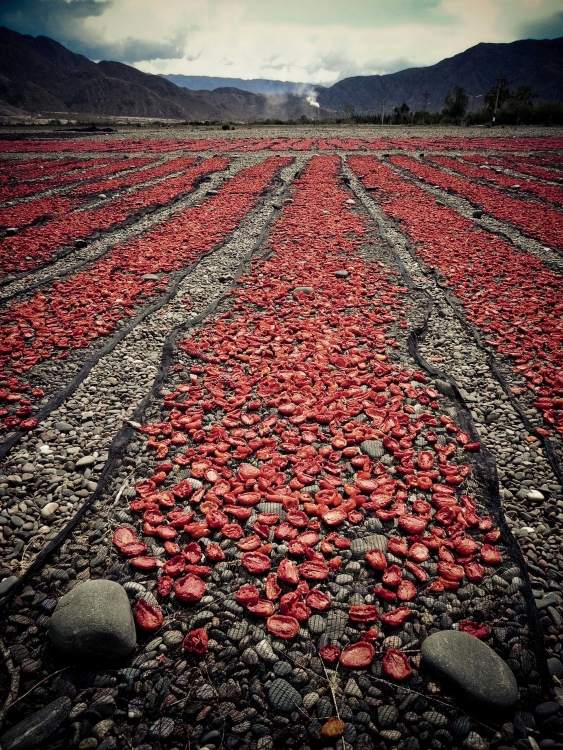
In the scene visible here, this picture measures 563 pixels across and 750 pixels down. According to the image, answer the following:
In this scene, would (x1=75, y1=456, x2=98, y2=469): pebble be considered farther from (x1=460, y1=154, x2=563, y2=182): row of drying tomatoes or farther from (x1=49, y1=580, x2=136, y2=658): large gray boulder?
(x1=460, y1=154, x2=563, y2=182): row of drying tomatoes

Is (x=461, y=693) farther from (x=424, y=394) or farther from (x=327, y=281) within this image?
(x=327, y=281)

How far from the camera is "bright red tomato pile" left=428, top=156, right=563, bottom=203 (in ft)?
52.8

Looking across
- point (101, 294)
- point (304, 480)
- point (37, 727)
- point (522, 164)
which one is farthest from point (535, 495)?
point (522, 164)

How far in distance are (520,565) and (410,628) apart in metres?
1.09

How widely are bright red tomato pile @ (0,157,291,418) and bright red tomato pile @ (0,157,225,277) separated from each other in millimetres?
1939

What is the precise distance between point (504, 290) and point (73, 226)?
534 inches

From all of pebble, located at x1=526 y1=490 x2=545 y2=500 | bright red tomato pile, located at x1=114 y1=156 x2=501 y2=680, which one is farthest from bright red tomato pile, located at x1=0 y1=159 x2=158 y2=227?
pebble, located at x1=526 y1=490 x2=545 y2=500

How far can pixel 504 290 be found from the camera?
8172 millimetres

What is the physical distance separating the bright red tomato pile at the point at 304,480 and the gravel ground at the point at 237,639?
0.34ft

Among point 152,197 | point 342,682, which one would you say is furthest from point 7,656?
point 152,197

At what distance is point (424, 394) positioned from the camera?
507cm

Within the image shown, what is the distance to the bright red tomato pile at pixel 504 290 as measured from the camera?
215 inches

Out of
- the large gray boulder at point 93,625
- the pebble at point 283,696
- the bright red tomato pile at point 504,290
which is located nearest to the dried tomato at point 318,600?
the pebble at point 283,696

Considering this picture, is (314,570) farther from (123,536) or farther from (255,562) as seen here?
(123,536)
